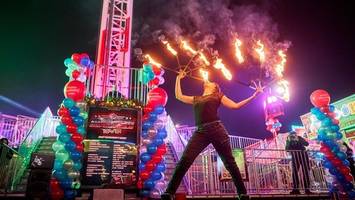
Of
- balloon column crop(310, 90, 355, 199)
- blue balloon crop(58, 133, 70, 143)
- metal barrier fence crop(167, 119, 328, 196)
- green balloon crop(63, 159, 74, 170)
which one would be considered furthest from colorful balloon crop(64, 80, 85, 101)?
balloon column crop(310, 90, 355, 199)

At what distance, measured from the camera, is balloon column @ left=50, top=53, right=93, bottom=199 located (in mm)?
7129

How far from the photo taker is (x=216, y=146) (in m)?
4.17

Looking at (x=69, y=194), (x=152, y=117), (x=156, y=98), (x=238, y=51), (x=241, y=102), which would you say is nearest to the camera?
(x=241, y=102)

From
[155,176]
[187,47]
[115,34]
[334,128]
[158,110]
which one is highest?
[115,34]

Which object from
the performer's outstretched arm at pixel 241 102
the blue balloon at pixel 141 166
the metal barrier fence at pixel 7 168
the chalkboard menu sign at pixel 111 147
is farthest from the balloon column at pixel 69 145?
the performer's outstretched arm at pixel 241 102

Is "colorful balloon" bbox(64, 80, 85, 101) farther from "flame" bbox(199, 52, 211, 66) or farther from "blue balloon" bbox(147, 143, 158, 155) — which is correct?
"flame" bbox(199, 52, 211, 66)

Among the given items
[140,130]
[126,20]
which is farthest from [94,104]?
[126,20]

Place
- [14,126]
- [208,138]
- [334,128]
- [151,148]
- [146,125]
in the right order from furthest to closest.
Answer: [14,126]
[334,128]
[146,125]
[151,148]
[208,138]

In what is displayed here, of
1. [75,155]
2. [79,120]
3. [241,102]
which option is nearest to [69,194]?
[75,155]

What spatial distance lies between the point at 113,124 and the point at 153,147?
4.30 ft

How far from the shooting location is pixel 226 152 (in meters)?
4.11

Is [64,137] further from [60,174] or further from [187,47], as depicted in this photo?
[187,47]

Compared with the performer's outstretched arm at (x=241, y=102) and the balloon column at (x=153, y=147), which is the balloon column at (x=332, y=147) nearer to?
the balloon column at (x=153, y=147)

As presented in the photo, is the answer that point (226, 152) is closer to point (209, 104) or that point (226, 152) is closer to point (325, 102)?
point (209, 104)
